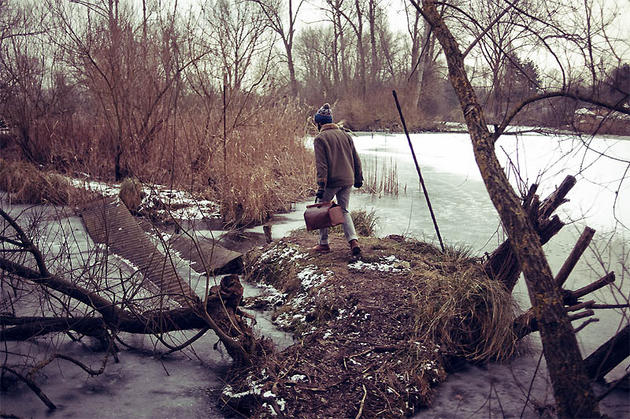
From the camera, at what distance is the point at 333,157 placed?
575 centimetres

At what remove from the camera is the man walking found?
225 inches

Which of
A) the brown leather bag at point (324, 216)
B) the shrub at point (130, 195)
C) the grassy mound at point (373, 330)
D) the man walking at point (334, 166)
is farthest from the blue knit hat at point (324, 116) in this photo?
the shrub at point (130, 195)

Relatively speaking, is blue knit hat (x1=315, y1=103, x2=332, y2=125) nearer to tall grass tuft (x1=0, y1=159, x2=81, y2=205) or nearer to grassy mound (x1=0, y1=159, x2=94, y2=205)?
grassy mound (x1=0, y1=159, x2=94, y2=205)

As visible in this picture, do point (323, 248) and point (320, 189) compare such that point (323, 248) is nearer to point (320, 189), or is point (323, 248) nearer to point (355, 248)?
point (355, 248)

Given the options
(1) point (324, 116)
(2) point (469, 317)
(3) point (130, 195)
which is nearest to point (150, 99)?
(3) point (130, 195)

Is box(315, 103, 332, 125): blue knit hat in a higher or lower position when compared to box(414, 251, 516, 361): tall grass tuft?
higher

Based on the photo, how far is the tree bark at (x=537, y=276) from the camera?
107 inches

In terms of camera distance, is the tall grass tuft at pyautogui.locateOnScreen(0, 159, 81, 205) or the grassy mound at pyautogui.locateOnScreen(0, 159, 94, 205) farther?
the tall grass tuft at pyautogui.locateOnScreen(0, 159, 81, 205)

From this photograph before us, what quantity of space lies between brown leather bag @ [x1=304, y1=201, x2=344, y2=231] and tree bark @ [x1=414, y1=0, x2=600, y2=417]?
2.52 meters

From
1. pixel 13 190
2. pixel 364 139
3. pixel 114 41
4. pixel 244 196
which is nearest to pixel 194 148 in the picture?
pixel 244 196

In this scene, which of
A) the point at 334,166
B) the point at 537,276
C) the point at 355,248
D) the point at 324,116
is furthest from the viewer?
the point at 324,116

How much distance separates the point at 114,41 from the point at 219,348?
7.51m

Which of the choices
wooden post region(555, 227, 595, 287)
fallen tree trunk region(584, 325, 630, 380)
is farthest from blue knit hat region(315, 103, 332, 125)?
fallen tree trunk region(584, 325, 630, 380)

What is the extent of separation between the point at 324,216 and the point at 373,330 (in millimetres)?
1576
